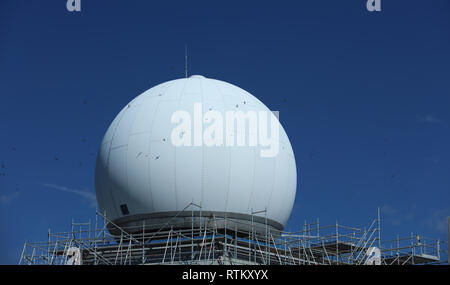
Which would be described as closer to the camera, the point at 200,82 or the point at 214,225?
the point at 214,225

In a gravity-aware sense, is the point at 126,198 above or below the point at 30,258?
above

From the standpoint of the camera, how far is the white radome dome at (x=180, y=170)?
2795 cm

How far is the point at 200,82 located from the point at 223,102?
6.04ft

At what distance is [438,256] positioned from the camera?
110ft

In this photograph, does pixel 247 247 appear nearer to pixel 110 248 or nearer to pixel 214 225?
pixel 214 225

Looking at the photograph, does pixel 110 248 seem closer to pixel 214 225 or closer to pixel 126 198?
pixel 126 198

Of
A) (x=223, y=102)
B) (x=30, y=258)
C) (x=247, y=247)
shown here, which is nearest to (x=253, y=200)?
(x=247, y=247)

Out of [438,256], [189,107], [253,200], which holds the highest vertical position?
[189,107]

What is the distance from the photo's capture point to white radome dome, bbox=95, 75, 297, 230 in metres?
28.0

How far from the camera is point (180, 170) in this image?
27.9 metres

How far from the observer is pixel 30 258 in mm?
29844
